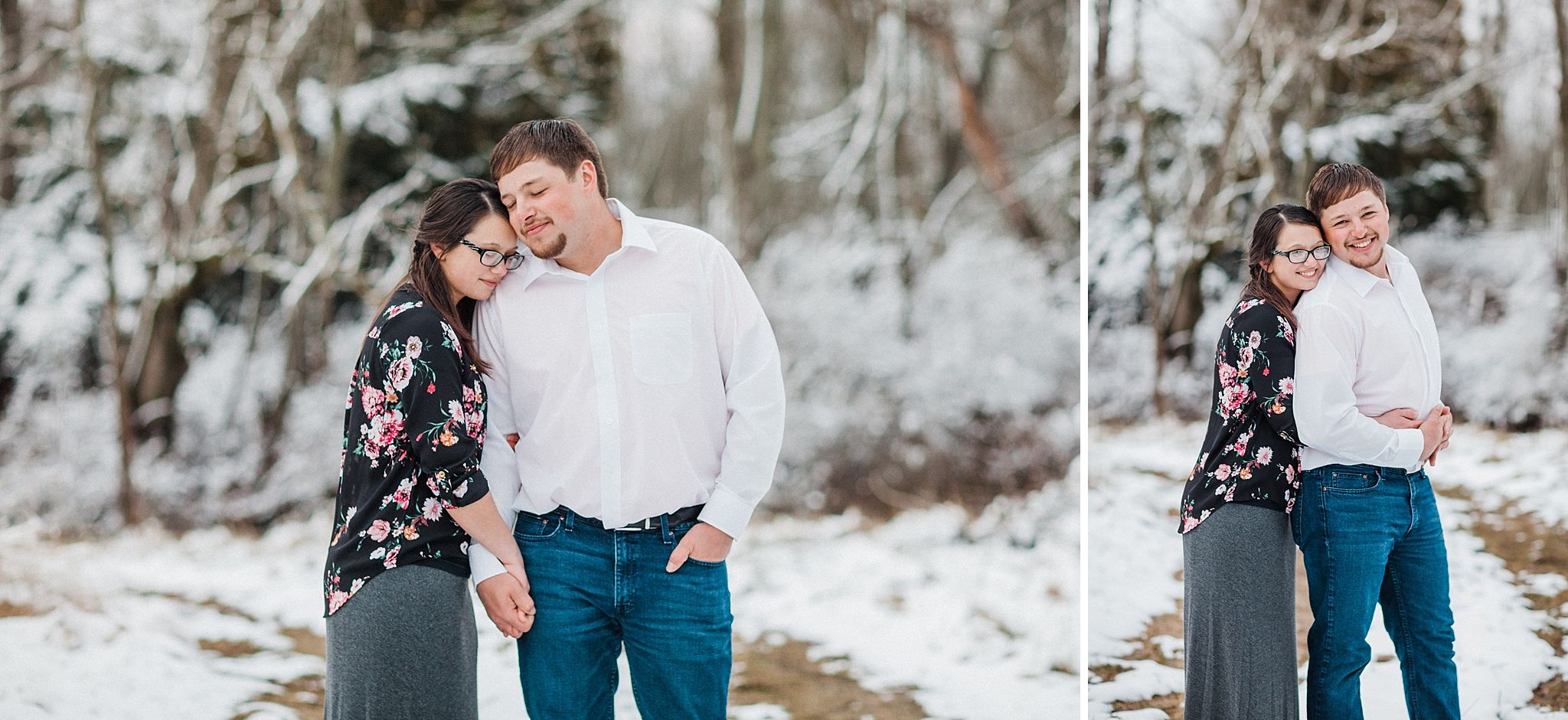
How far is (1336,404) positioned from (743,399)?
3.72ft

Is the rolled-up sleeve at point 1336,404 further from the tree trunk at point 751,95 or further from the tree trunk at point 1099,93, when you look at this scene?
the tree trunk at point 751,95

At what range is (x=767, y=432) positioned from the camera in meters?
1.90

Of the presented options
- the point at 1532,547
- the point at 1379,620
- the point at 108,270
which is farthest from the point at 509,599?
the point at 108,270

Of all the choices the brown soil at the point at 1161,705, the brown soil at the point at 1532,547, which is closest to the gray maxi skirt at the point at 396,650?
the brown soil at the point at 1161,705

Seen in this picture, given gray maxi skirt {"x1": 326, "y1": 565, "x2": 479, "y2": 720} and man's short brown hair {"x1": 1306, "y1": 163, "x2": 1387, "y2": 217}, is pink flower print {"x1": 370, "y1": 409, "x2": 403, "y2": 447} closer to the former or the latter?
gray maxi skirt {"x1": 326, "y1": 565, "x2": 479, "y2": 720}

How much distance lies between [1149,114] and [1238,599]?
7.94 feet

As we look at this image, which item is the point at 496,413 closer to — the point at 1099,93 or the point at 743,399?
the point at 743,399

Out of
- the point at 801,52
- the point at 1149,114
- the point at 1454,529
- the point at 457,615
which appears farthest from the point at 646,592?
the point at 801,52

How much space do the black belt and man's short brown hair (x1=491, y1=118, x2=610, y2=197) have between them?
0.60m

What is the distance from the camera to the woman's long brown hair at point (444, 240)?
5.90 ft

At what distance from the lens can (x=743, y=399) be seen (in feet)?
6.24

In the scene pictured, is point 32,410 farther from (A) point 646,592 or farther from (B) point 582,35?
(A) point 646,592

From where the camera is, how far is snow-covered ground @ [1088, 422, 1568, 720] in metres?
2.72

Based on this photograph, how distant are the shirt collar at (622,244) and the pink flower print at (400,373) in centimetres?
27
